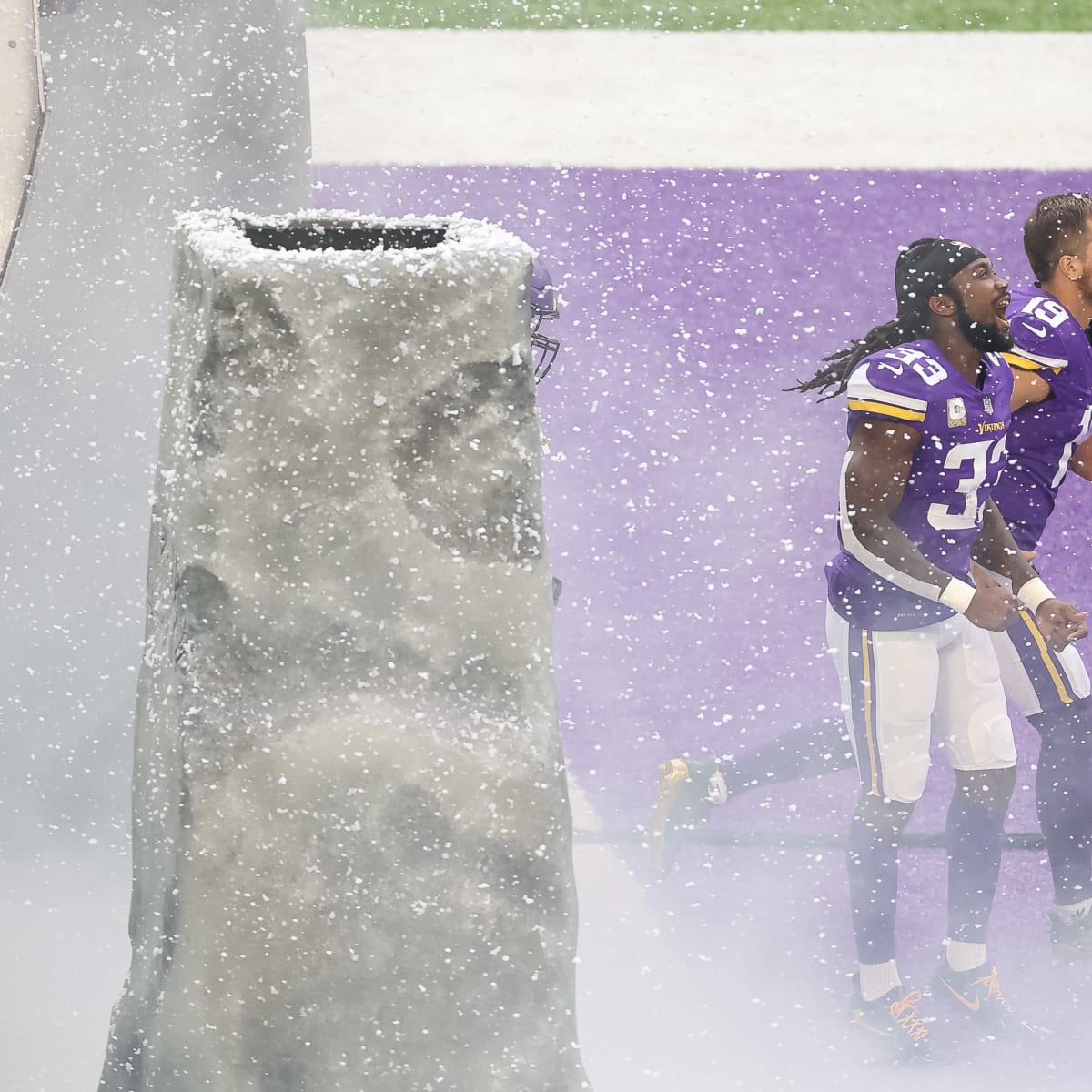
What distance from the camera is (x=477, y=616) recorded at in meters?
1.31

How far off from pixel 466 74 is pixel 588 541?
0.86 meters

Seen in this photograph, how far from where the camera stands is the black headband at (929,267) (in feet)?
6.91

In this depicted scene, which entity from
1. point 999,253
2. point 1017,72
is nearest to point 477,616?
point 999,253

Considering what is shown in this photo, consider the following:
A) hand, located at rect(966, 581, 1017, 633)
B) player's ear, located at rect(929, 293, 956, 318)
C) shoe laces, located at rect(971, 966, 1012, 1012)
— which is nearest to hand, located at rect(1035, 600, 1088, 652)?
hand, located at rect(966, 581, 1017, 633)

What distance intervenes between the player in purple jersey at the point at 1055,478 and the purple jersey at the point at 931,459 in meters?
0.11

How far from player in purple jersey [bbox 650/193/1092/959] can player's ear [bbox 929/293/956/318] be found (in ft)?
0.55

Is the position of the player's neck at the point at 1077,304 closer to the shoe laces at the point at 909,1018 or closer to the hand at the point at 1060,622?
the hand at the point at 1060,622

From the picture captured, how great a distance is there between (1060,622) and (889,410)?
41 cm

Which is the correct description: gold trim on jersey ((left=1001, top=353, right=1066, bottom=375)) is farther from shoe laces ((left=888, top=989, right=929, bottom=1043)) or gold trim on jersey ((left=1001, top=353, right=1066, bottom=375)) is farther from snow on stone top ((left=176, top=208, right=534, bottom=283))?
snow on stone top ((left=176, top=208, right=534, bottom=283))

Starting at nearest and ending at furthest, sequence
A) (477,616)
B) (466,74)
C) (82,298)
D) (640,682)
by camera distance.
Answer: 1. (477,616)
2. (82,298)
3. (466,74)
4. (640,682)

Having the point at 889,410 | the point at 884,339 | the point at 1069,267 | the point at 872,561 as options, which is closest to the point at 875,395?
the point at 889,410

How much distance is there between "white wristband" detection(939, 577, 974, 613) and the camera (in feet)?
6.84

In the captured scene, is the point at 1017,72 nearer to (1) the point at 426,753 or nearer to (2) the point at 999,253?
(2) the point at 999,253

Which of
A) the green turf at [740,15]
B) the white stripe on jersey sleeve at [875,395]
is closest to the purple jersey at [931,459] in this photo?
the white stripe on jersey sleeve at [875,395]
